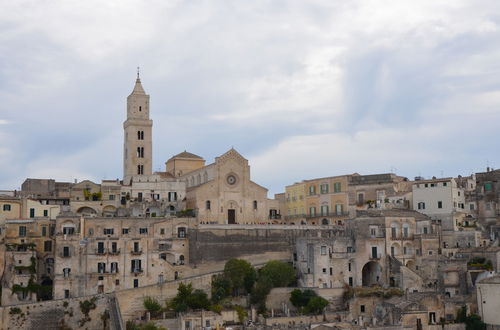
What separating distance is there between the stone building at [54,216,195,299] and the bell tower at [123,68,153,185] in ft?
43.8

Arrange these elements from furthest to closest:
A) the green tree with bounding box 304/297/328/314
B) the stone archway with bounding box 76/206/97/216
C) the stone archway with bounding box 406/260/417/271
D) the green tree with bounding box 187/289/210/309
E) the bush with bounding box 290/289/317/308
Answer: the stone archway with bounding box 76/206/97/216, the stone archway with bounding box 406/260/417/271, the bush with bounding box 290/289/317/308, the green tree with bounding box 304/297/328/314, the green tree with bounding box 187/289/210/309

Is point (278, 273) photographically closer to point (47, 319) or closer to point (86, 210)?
point (47, 319)

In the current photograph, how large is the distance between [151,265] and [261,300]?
9270mm

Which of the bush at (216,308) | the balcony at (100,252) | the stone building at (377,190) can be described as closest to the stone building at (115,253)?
the balcony at (100,252)

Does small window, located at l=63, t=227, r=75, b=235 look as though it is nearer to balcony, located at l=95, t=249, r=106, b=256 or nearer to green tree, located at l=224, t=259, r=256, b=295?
balcony, located at l=95, t=249, r=106, b=256

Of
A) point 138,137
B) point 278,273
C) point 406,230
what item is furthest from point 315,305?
point 138,137

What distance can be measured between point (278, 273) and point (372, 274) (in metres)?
8.18

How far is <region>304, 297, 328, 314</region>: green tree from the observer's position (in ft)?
182

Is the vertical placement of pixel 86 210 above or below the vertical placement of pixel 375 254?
above

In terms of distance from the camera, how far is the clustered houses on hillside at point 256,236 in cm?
5703

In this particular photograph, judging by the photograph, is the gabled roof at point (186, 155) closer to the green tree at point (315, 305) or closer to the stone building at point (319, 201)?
the stone building at point (319, 201)

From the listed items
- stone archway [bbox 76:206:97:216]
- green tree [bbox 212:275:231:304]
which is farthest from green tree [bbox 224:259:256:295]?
stone archway [bbox 76:206:97:216]

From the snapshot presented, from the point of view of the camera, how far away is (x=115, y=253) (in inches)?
2345

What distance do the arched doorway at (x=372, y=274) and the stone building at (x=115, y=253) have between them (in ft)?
46.8
